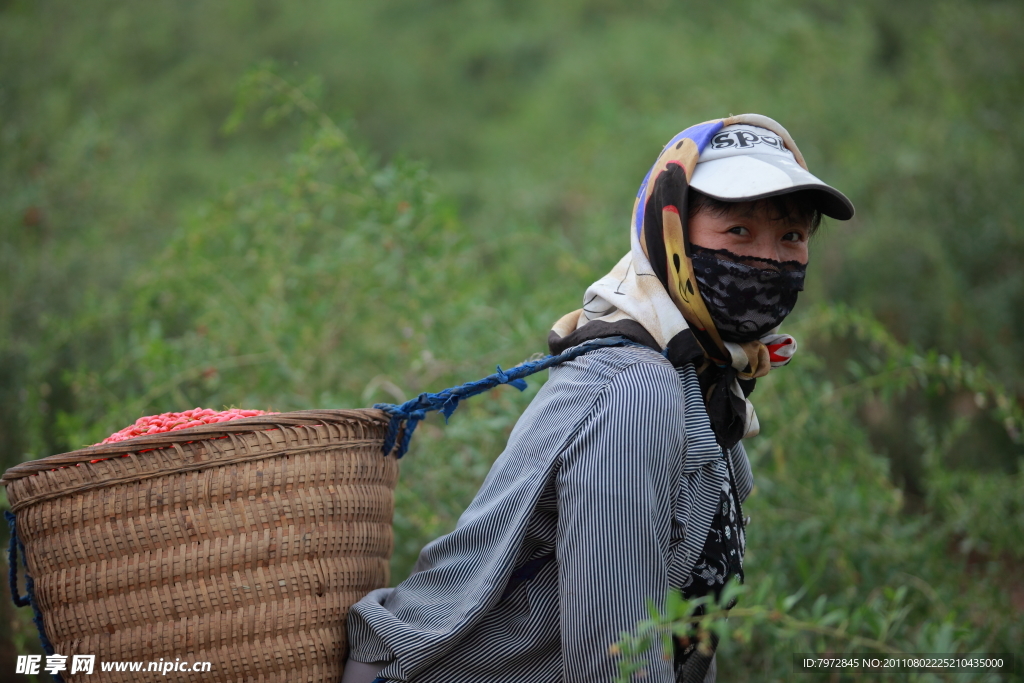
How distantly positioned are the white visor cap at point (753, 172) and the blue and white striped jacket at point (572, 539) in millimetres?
327

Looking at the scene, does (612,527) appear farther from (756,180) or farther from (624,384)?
(756,180)

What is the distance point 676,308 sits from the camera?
5.16 ft

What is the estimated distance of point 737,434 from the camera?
1.71 metres

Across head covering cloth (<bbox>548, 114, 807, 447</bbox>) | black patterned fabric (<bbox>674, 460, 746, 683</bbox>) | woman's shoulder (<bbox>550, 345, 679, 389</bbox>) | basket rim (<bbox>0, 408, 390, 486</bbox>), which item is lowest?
black patterned fabric (<bbox>674, 460, 746, 683</bbox>)

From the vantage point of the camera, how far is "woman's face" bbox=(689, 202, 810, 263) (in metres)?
1.56

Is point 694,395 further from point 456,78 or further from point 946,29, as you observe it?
point 456,78

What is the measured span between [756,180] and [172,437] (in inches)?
44.2

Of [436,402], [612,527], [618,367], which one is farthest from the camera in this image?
Answer: [436,402]

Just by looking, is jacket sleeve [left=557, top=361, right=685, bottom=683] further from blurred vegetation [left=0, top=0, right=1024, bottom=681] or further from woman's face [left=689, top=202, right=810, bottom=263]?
woman's face [left=689, top=202, right=810, bottom=263]

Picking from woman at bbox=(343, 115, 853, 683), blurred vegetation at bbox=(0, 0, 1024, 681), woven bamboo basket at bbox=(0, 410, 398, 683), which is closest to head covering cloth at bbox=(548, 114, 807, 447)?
woman at bbox=(343, 115, 853, 683)

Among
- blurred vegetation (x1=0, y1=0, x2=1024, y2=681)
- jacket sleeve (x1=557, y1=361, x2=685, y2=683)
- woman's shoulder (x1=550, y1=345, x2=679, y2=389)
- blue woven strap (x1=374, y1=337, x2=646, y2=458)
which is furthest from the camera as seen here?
blurred vegetation (x1=0, y1=0, x2=1024, y2=681)

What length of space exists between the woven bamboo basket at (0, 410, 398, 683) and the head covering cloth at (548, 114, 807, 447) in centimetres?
60

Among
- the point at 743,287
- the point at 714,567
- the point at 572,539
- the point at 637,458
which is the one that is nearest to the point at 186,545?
the point at 572,539

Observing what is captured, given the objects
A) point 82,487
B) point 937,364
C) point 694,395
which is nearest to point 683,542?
point 694,395
